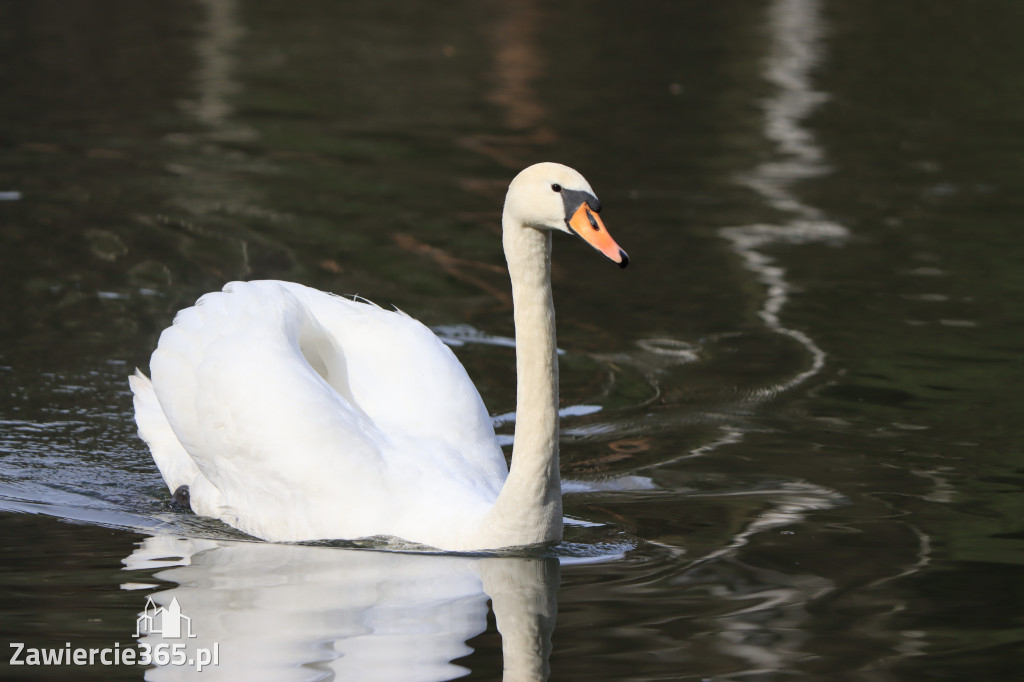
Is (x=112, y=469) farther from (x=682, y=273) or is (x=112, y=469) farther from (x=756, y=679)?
(x=682, y=273)

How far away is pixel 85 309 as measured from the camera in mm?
10336

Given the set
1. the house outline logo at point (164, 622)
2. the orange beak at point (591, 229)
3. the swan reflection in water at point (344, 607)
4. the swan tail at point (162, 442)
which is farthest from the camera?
the swan tail at point (162, 442)

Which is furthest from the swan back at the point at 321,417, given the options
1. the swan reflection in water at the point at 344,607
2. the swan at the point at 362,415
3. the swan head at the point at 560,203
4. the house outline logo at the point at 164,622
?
the swan head at the point at 560,203

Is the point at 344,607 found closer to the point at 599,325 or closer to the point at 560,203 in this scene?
the point at 560,203

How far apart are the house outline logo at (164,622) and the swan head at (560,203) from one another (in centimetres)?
192

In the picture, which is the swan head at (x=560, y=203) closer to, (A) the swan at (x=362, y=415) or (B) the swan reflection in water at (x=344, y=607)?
(A) the swan at (x=362, y=415)

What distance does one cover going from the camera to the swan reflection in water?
17.0ft

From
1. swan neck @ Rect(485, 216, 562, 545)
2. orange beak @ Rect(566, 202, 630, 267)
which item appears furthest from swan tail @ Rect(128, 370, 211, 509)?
orange beak @ Rect(566, 202, 630, 267)

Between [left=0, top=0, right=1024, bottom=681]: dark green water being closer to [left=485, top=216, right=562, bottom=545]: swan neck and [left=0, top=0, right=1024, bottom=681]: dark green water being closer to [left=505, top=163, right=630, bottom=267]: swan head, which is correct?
[left=485, top=216, right=562, bottom=545]: swan neck

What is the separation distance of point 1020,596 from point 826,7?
92.9 ft

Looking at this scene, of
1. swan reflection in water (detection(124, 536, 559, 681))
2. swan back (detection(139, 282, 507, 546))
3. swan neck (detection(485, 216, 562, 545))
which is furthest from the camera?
swan back (detection(139, 282, 507, 546))

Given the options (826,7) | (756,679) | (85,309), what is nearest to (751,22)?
(826,7)

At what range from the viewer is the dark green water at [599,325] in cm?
561

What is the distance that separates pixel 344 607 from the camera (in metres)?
5.66
